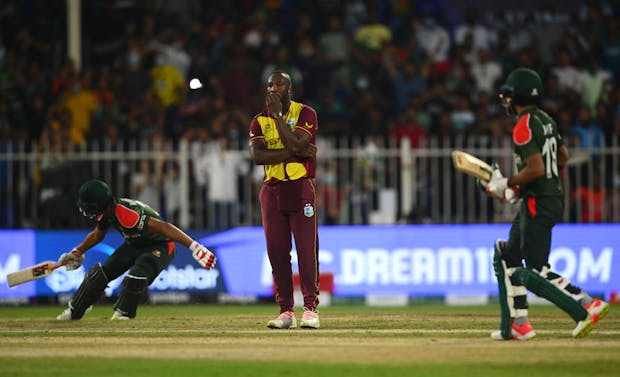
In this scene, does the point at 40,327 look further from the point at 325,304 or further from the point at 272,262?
the point at 325,304

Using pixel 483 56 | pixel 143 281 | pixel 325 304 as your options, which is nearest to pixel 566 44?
pixel 483 56

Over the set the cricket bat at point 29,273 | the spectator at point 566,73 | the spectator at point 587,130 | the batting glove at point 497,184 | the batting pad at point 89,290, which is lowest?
the batting pad at point 89,290

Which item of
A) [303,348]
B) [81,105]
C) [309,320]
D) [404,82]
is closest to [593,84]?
[404,82]

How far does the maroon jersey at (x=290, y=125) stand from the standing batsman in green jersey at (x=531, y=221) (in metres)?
2.20

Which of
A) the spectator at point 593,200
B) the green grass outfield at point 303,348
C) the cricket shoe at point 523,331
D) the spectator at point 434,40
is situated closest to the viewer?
the green grass outfield at point 303,348

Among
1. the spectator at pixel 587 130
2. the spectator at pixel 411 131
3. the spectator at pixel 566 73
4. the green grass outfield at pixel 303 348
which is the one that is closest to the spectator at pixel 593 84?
the spectator at pixel 566 73

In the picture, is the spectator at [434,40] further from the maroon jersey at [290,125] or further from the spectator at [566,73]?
the maroon jersey at [290,125]

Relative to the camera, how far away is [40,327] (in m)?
13.7

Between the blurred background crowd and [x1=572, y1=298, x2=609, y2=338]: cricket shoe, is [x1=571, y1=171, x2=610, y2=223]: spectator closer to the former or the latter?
the blurred background crowd

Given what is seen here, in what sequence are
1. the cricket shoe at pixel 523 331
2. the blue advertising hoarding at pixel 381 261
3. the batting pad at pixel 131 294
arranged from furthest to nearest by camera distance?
the blue advertising hoarding at pixel 381 261 < the batting pad at pixel 131 294 < the cricket shoe at pixel 523 331

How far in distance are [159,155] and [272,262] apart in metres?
7.88

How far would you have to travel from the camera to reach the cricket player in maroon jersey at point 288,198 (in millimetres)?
13008

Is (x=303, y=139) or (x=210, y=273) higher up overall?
(x=303, y=139)

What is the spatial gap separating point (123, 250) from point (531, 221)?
5259 mm
